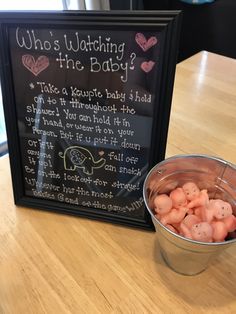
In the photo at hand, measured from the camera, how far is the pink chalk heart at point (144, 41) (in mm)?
557

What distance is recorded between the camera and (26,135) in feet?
2.32

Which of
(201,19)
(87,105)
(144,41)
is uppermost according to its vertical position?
(144,41)

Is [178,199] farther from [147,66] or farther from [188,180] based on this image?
[147,66]

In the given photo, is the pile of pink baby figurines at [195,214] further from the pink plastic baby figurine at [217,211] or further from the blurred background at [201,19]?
the blurred background at [201,19]

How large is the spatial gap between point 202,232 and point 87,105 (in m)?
0.32

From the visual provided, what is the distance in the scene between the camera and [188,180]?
0.64m

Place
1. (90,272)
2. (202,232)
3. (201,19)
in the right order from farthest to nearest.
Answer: (201,19) < (90,272) < (202,232)

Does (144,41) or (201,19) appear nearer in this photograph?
(144,41)

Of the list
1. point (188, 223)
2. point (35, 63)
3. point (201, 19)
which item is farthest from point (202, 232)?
point (201, 19)

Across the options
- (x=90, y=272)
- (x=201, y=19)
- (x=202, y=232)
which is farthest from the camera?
(x=201, y=19)

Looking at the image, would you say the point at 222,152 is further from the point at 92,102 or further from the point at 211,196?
the point at 92,102

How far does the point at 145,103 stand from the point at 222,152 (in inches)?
14.9

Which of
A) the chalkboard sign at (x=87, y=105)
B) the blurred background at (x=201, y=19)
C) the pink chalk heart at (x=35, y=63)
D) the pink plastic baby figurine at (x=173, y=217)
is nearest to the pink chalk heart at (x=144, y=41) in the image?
the chalkboard sign at (x=87, y=105)

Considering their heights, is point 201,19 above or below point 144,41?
below
